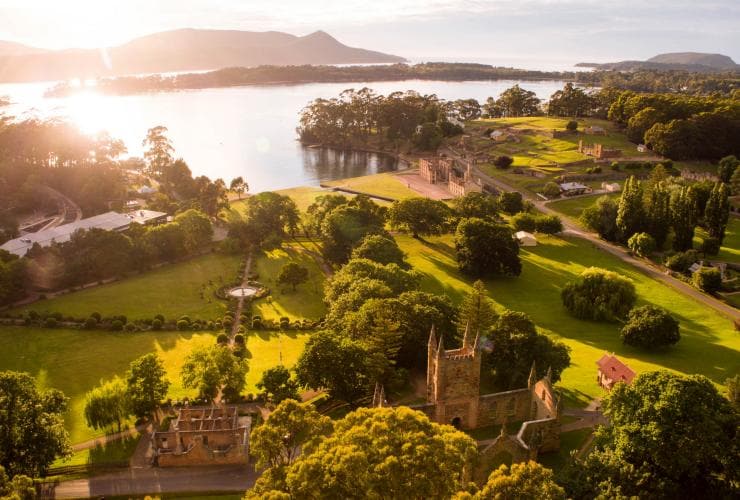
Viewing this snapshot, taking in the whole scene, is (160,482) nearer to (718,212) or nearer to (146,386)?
(146,386)

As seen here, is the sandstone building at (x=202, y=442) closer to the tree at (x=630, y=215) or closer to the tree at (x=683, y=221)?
the tree at (x=630, y=215)

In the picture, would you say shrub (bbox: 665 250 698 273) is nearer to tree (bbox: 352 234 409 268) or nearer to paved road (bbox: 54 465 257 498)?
tree (bbox: 352 234 409 268)

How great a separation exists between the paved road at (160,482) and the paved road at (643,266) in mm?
48768

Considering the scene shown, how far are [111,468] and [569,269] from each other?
53068 mm

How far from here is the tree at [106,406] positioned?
3597 cm

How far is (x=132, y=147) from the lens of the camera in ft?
489

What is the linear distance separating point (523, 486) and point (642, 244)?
179 ft

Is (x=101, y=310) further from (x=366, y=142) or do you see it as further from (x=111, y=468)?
(x=366, y=142)

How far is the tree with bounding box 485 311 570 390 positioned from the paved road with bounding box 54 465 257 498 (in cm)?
1828

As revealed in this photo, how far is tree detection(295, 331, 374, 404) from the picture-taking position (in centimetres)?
3806

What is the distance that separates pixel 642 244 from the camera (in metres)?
69.6

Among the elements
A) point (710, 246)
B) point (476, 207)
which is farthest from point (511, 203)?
point (710, 246)

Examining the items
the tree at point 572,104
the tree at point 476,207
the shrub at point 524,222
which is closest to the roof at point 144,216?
the tree at point 476,207

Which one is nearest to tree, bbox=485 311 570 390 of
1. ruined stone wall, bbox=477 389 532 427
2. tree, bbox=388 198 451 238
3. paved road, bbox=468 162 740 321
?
ruined stone wall, bbox=477 389 532 427
